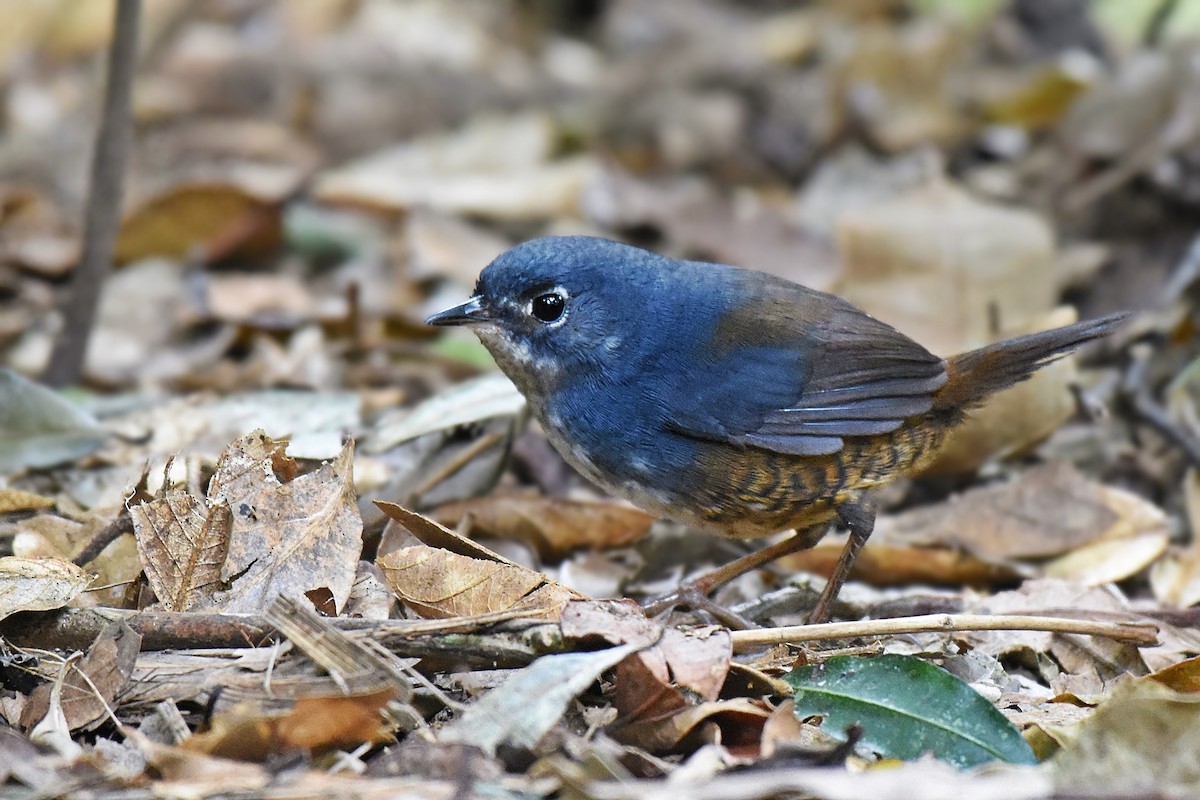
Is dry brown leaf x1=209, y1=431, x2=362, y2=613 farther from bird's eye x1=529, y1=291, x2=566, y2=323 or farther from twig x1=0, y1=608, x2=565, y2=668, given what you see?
bird's eye x1=529, y1=291, x2=566, y2=323

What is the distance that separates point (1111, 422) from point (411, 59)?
518 cm

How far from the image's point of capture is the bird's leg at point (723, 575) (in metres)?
3.88

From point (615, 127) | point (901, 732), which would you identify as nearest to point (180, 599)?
point (901, 732)

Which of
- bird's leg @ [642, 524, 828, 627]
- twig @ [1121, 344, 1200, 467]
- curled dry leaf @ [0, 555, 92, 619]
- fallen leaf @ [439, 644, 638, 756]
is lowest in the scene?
twig @ [1121, 344, 1200, 467]

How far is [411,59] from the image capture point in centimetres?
864

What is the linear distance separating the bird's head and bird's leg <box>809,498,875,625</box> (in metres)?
0.79

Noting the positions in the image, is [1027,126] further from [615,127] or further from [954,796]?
[954,796]

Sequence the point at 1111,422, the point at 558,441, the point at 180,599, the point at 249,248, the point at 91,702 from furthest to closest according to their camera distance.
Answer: the point at 249,248 → the point at 1111,422 → the point at 558,441 → the point at 180,599 → the point at 91,702

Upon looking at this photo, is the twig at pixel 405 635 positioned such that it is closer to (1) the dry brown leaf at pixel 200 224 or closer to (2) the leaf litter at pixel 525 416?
(2) the leaf litter at pixel 525 416

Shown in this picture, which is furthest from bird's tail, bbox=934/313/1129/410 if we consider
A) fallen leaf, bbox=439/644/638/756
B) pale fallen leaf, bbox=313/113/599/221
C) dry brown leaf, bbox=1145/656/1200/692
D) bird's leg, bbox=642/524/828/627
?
pale fallen leaf, bbox=313/113/599/221

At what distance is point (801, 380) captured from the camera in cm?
395

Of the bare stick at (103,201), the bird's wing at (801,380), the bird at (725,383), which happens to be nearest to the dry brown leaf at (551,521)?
the bird at (725,383)

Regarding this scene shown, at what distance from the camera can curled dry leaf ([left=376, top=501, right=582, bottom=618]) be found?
10.9ft

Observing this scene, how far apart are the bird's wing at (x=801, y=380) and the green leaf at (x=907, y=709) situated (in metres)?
0.78
